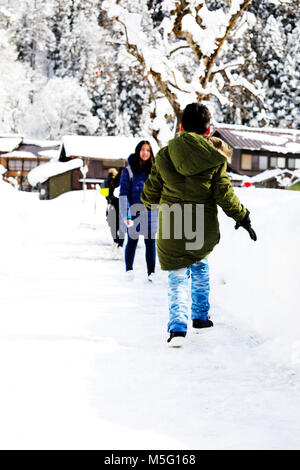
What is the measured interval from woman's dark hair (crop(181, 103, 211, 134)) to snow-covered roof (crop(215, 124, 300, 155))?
108ft

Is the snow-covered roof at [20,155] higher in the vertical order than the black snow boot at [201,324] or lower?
lower

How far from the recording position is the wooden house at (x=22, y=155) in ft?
150

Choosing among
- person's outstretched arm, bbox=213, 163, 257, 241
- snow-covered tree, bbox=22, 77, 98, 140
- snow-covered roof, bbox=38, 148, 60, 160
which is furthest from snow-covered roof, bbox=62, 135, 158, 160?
person's outstretched arm, bbox=213, 163, 257, 241

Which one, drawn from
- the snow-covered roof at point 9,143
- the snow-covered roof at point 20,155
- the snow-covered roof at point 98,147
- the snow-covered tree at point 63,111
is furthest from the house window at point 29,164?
the snow-covered tree at point 63,111

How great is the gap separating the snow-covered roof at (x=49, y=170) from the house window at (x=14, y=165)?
9.48m

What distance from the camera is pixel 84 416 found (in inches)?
97.0

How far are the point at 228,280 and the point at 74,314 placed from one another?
1584 mm

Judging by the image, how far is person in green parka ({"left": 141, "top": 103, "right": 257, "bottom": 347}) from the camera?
11.2 ft

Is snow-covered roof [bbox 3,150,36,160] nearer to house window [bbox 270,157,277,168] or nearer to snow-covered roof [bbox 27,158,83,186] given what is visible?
snow-covered roof [bbox 27,158,83,186]

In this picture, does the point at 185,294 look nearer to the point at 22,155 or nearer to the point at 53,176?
the point at 53,176

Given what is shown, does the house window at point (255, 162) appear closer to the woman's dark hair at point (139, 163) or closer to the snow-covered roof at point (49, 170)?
the snow-covered roof at point (49, 170)

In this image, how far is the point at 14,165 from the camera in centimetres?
4703
